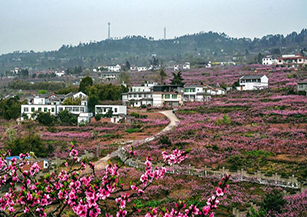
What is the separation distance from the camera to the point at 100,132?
58250 millimetres

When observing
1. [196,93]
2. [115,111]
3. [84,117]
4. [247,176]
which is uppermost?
[196,93]

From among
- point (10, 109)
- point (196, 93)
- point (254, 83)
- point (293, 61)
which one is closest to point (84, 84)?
point (10, 109)

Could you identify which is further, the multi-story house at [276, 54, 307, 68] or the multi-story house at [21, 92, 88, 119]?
the multi-story house at [276, 54, 307, 68]

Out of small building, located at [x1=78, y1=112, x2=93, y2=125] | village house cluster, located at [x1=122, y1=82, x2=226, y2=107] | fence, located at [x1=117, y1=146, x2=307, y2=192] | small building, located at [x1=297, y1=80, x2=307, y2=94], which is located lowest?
fence, located at [x1=117, y1=146, x2=307, y2=192]

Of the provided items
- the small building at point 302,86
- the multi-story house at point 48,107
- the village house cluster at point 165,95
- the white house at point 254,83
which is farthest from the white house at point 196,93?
the multi-story house at point 48,107

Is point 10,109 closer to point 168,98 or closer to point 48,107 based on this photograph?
point 48,107

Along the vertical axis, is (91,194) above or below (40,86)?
below

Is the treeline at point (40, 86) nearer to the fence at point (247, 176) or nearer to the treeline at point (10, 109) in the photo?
the treeline at point (10, 109)

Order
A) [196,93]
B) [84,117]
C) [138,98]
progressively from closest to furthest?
[84,117] < [138,98] < [196,93]

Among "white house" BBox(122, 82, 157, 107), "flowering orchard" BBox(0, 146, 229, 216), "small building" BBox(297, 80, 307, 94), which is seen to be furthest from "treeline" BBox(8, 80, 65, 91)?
"flowering orchard" BBox(0, 146, 229, 216)

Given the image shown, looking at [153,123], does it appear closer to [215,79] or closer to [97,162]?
[97,162]

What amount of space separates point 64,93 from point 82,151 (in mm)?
40345

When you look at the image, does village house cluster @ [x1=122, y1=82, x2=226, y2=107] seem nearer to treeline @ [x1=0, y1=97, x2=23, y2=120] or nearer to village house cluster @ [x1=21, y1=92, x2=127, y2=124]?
village house cluster @ [x1=21, y1=92, x2=127, y2=124]

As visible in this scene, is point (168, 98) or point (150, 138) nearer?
point (150, 138)
